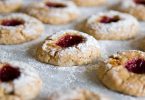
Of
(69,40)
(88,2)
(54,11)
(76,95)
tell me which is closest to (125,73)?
(76,95)

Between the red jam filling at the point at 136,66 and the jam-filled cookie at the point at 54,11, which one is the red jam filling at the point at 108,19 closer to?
the jam-filled cookie at the point at 54,11

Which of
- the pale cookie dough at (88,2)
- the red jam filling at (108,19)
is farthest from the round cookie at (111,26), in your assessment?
the pale cookie dough at (88,2)

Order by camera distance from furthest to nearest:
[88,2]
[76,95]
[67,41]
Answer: [88,2] < [67,41] < [76,95]

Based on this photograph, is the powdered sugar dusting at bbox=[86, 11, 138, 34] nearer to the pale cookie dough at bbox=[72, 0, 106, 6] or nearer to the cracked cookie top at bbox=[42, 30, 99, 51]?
the cracked cookie top at bbox=[42, 30, 99, 51]

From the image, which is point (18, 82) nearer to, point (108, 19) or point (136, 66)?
point (136, 66)

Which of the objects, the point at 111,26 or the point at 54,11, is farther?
the point at 54,11

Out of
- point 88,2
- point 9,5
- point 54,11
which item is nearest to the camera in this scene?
point 54,11

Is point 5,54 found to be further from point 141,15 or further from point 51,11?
point 141,15
